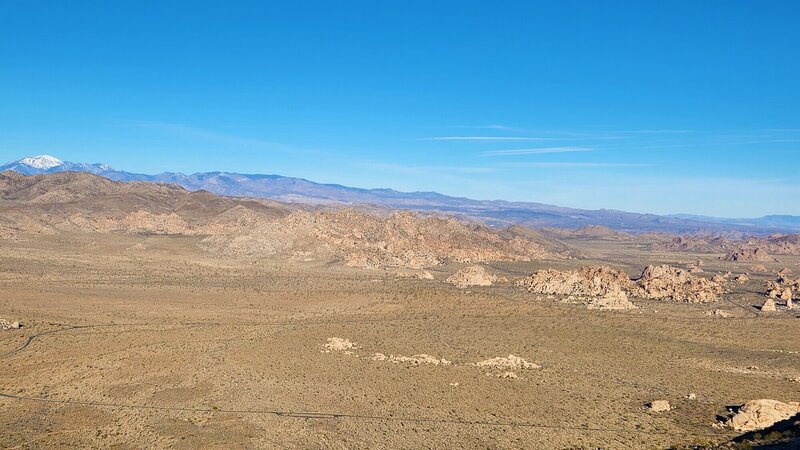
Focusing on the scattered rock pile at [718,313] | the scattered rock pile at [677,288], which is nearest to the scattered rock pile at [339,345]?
the scattered rock pile at [718,313]

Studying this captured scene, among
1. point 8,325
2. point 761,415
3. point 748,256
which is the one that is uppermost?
point 761,415

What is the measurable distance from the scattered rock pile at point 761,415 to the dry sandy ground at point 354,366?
142 centimetres

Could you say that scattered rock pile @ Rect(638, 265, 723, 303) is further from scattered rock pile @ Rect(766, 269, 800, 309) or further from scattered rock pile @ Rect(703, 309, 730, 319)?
scattered rock pile @ Rect(703, 309, 730, 319)

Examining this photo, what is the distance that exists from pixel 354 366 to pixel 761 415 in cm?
1932

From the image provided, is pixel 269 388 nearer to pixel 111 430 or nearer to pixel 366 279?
pixel 111 430

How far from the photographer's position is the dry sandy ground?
2338 centimetres

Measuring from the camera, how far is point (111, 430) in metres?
22.7

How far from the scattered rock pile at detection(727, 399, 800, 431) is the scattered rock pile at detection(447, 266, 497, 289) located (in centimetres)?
3936

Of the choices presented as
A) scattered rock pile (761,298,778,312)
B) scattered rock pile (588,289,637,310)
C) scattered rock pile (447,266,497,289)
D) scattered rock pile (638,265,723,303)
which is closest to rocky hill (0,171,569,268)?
scattered rock pile (447,266,497,289)

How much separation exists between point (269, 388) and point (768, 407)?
72.1 feet

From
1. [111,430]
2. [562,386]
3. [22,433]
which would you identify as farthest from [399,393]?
[22,433]

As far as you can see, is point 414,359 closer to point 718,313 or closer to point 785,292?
point 718,313

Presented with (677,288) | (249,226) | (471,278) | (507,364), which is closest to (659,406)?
(507,364)

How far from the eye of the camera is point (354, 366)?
32.5 meters
